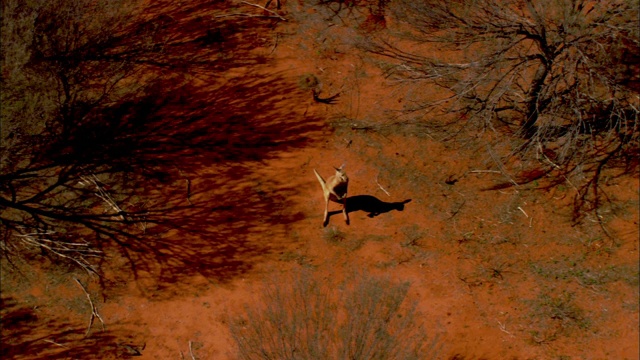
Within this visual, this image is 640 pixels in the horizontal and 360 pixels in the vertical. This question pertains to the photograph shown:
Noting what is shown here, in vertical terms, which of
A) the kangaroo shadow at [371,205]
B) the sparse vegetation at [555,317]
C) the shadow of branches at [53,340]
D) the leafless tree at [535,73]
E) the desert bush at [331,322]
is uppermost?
the leafless tree at [535,73]

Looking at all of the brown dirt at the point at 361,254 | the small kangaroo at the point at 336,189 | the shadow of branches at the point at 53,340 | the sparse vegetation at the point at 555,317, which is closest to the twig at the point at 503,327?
the brown dirt at the point at 361,254

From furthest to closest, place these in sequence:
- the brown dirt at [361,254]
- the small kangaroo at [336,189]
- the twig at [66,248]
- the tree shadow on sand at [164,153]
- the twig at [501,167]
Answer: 1. the twig at [501,167]
2. the tree shadow on sand at [164,153]
3. the twig at [66,248]
4. the small kangaroo at [336,189]
5. the brown dirt at [361,254]

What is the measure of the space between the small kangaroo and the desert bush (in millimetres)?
997

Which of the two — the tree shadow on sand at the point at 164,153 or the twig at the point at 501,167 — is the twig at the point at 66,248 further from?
the twig at the point at 501,167

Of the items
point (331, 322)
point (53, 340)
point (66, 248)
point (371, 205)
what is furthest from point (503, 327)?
point (66, 248)

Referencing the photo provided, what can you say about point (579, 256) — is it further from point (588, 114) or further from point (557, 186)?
point (588, 114)

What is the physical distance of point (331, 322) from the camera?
24.6 feet

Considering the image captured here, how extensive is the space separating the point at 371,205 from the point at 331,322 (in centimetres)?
196

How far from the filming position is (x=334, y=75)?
10.0 m

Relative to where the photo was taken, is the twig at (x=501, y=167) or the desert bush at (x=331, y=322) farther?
the twig at (x=501, y=167)

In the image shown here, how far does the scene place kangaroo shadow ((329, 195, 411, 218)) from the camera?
27.7ft

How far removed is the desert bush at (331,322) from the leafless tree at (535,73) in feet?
10.8

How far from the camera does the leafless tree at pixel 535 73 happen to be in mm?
8172

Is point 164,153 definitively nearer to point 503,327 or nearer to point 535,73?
point 503,327
